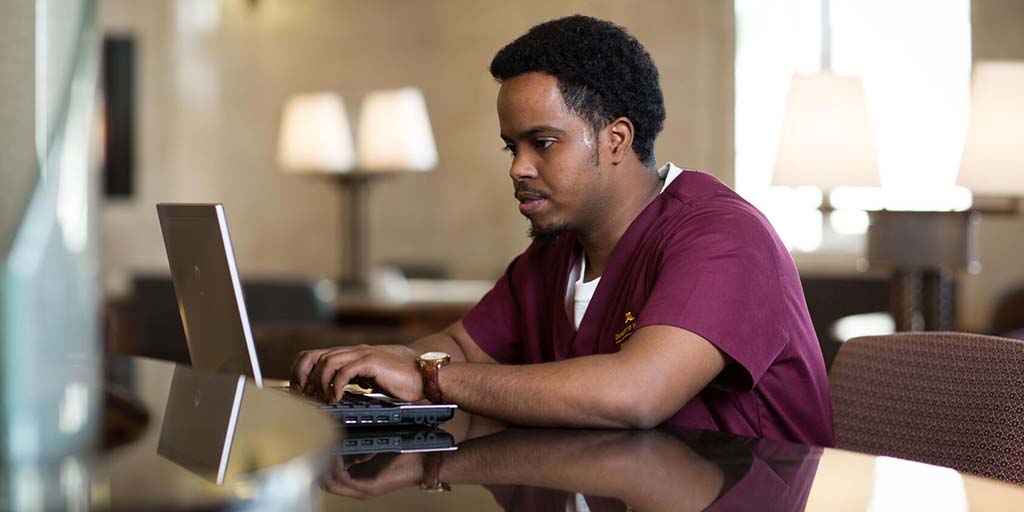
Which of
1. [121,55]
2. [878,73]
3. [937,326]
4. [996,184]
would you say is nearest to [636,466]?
[996,184]

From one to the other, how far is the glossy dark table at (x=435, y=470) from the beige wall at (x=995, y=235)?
5.51m

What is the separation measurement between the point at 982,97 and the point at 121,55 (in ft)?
18.5

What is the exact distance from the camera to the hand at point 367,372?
1531 mm

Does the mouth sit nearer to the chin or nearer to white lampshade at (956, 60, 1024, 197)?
the chin

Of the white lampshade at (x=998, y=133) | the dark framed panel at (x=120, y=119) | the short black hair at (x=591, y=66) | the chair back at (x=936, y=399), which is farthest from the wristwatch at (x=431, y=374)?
the dark framed panel at (x=120, y=119)

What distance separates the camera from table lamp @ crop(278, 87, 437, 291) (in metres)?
5.95

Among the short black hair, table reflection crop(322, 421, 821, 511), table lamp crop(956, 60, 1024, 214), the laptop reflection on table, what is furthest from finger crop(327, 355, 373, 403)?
table lamp crop(956, 60, 1024, 214)

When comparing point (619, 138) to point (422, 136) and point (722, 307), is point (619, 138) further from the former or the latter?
point (422, 136)

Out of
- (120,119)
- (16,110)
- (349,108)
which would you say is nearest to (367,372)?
(16,110)

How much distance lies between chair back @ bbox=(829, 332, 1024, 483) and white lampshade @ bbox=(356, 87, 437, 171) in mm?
4368

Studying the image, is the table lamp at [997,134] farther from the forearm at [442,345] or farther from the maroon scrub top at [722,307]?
the forearm at [442,345]

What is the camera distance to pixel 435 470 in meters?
1.17

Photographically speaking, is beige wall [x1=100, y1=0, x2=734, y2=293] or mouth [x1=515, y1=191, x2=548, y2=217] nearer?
mouth [x1=515, y1=191, x2=548, y2=217]

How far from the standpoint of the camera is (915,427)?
1.55 meters
